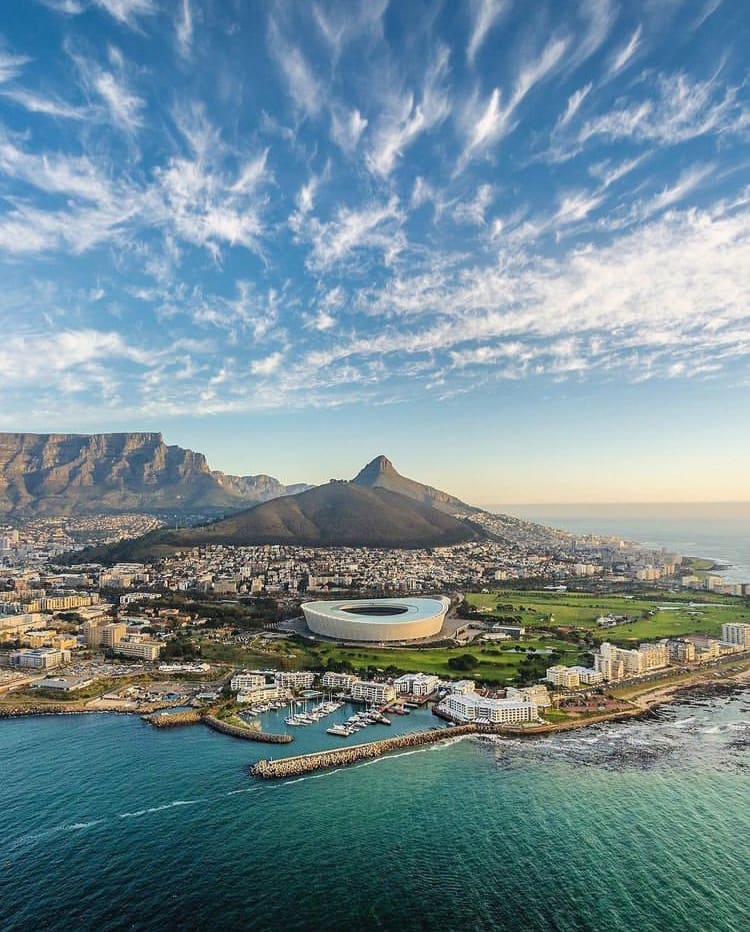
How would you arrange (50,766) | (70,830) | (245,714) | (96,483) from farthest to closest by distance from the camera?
(96,483) < (245,714) < (50,766) < (70,830)

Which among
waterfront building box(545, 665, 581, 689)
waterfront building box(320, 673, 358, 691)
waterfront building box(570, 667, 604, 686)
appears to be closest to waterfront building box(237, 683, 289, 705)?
waterfront building box(320, 673, 358, 691)

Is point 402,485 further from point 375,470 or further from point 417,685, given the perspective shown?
point 417,685

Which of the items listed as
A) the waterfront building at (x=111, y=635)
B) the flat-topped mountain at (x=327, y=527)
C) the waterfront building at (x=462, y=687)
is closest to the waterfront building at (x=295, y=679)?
the waterfront building at (x=462, y=687)

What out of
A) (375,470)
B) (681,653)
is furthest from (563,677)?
(375,470)

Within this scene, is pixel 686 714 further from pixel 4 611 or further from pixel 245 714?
pixel 4 611

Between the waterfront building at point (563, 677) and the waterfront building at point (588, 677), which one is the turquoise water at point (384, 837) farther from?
the waterfront building at point (588, 677)

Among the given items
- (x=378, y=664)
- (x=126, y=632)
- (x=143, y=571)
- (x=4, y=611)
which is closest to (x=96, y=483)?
(x=143, y=571)
